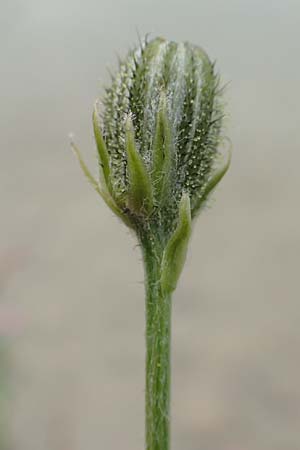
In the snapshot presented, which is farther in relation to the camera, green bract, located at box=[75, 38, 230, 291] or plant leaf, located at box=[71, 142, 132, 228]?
plant leaf, located at box=[71, 142, 132, 228]

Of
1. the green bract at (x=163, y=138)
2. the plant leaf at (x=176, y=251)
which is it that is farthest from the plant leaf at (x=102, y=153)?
the plant leaf at (x=176, y=251)

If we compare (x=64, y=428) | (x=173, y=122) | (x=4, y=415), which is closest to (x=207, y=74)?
(x=173, y=122)

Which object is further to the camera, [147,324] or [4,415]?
[4,415]

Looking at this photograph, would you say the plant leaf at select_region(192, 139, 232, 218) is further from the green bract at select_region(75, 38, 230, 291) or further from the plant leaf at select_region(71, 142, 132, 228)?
the plant leaf at select_region(71, 142, 132, 228)

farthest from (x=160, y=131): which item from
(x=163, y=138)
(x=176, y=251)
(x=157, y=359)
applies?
(x=157, y=359)

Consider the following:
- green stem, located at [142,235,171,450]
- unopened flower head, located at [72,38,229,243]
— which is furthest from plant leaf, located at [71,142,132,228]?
green stem, located at [142,235,171,450]

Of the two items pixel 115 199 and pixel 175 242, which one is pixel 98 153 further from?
pixel 175 242

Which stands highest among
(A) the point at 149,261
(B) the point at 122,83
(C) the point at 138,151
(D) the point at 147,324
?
(B) the point at 122,83
